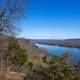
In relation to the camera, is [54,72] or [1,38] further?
[1,38]

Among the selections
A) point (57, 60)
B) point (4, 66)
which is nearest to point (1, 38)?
point (4, 66)

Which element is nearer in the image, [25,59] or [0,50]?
[0,50]

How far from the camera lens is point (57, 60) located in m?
12.8

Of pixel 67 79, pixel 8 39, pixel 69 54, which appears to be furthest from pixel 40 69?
pixel 8 39

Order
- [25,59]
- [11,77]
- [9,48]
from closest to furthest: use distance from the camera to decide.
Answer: [11,77], [9,48], [25,59]

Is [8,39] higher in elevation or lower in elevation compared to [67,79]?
higher

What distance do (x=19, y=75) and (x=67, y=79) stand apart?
2978 mm

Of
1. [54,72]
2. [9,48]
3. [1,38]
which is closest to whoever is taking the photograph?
[54,72]

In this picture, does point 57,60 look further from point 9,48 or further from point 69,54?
point 9,48

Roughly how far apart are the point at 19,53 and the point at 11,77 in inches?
288

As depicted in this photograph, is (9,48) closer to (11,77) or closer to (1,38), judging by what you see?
(1,38)

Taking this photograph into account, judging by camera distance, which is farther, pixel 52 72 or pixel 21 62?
pixel 21 62

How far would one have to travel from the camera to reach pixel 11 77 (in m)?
11.7

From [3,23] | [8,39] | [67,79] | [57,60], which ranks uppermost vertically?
[3,23]
